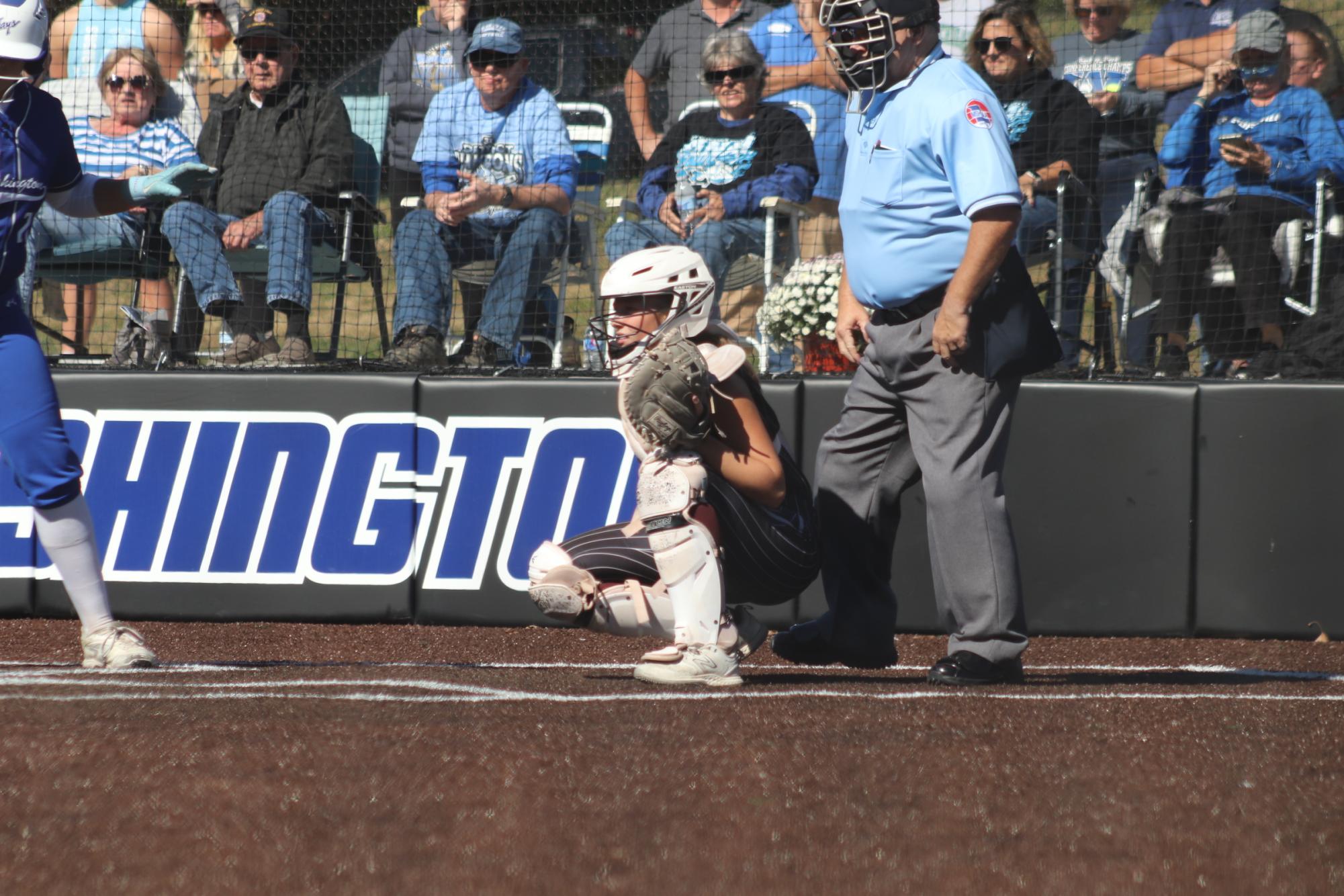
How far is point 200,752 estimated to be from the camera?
2.84 meters

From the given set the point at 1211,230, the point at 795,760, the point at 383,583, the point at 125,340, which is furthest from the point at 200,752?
the point at 1211,230

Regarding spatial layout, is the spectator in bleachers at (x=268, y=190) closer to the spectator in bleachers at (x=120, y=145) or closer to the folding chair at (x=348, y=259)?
the folding chair at (x=348, y=259)

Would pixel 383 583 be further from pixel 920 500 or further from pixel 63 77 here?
pixel 63 77

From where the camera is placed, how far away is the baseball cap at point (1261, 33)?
23.0 ft

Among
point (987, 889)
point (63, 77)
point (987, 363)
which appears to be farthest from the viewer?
point (63, 77)

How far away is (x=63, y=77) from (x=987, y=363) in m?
6.35

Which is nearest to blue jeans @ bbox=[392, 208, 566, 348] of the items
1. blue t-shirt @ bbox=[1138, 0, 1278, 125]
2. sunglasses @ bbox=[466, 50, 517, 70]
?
sunglasses @ bbox=[466, 50, 517, 70]

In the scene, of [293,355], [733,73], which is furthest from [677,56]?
[293,355]

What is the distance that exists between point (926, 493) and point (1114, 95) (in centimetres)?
383

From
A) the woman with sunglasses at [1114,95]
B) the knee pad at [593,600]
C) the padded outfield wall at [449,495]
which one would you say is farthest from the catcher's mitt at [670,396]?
the woman with sunglasses at [1114,95]

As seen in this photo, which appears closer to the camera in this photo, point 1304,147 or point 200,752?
point 200,752

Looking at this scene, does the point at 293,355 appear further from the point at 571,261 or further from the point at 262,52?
the point at 262,52

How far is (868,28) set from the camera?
410 centimetres

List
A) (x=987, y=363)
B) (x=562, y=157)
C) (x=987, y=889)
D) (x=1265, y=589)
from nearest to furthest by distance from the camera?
1. (x=987, y=889)
2. (x=987, y=363)
3. (x=1265, y=589)
4. (x=562, y=157)
